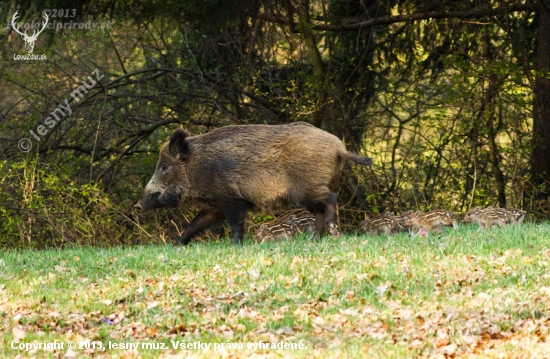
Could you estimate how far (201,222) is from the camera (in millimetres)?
14594

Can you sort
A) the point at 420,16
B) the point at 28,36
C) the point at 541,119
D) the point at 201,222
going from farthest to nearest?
the point at 541,119
the point at 420,16
the point at 28,36
the point at 201,222

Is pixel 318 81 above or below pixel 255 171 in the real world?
above

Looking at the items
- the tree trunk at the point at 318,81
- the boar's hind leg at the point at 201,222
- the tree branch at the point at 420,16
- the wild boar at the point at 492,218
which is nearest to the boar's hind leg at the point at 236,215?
the boar's hind leg at the point at 201,222

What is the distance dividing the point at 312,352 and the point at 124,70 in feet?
46.6

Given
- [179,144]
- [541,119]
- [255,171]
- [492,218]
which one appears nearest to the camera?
[255,171]

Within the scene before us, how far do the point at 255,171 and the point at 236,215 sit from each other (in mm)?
722

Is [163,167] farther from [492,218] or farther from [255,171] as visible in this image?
[492,218]

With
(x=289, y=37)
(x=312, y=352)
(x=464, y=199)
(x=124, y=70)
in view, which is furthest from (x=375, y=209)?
(x=312, y=352)

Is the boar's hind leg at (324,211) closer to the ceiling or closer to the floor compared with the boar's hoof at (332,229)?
closer to the ceiling

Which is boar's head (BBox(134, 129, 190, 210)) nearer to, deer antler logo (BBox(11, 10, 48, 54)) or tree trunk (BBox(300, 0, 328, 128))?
deer antler logo (BBox(11, 10, 48, 54))

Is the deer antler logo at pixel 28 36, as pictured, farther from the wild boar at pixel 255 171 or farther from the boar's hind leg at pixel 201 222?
the boar's hind leg at pixel 201 222

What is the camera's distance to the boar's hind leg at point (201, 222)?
14461 millimetres

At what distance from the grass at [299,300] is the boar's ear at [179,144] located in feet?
8.42

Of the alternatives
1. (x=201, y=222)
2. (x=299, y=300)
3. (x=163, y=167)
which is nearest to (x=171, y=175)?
(x=163, y=167)
